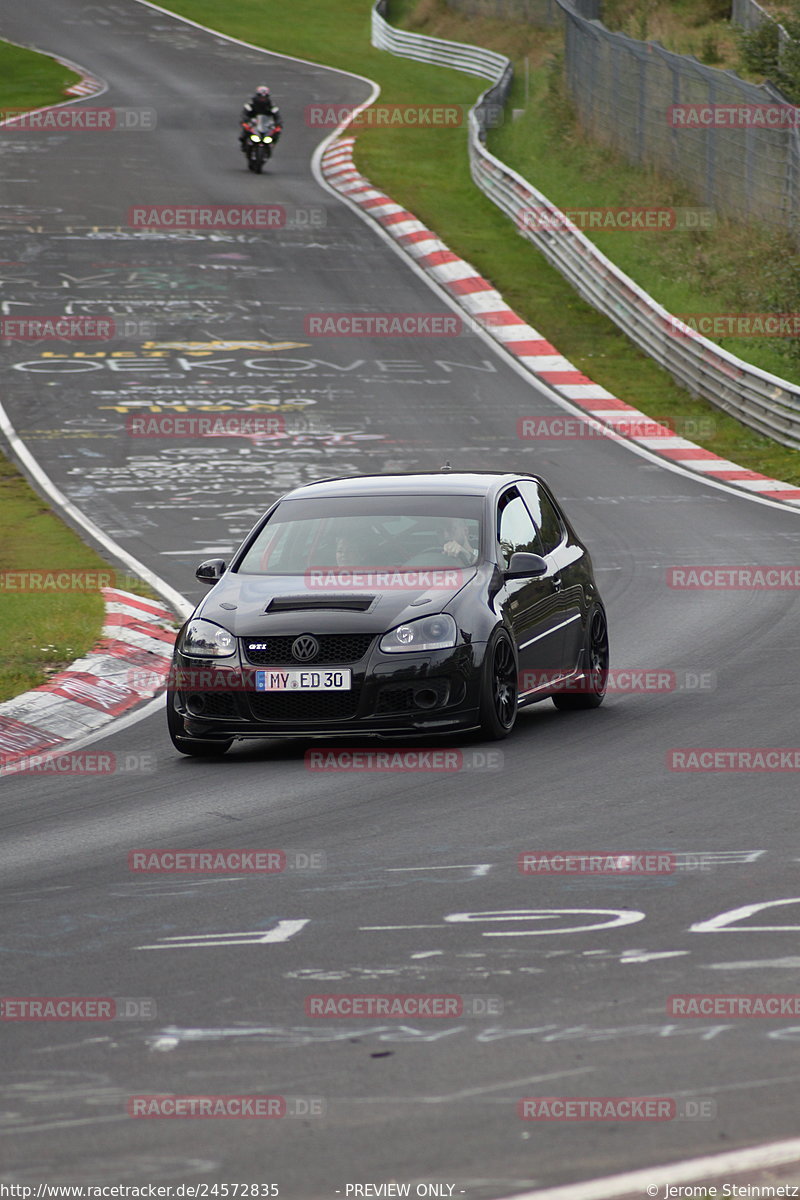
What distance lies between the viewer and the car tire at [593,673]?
12.4m

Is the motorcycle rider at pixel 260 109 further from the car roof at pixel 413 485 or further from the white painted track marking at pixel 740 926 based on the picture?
the white painted track marking at pixel 740 926

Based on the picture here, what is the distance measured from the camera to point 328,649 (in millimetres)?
10586

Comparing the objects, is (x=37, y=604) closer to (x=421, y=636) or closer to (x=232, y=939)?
(x=421, y=636)

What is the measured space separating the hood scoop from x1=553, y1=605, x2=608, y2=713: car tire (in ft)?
6.73

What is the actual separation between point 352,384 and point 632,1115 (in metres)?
23.9

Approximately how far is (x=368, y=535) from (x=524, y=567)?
1.03 meters

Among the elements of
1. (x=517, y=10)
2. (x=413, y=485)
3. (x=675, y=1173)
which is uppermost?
(x=517, y=10)

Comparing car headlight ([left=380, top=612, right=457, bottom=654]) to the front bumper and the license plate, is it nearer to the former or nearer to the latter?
the front bumper

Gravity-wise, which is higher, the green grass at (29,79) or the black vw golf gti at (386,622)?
the black vw golf gti at (386,622)

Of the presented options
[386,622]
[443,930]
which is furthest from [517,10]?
[443,930]

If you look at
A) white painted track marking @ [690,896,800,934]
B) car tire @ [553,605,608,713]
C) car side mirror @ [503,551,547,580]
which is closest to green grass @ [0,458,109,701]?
car side mirror @ [503,551,547,580]

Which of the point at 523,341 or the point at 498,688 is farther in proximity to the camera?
the point at 523,341

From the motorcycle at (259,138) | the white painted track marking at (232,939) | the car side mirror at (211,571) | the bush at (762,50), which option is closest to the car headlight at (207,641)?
the car side mirror at (211,571)

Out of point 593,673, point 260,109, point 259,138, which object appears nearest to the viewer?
point 593,673
